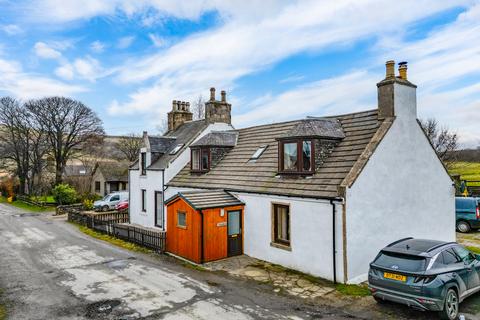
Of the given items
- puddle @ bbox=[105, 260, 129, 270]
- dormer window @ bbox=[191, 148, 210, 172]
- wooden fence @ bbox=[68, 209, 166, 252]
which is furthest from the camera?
dormer window @ bbox=[191, 148, 210, 172]

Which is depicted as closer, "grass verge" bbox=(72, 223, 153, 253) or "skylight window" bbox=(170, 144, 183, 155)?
A: "grass verge" bbox=(72, 223, 153, 253)

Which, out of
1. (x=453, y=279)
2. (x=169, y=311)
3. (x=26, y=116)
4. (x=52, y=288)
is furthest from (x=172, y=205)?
(x=26, y=116)

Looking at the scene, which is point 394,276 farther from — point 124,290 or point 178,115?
point 178,115

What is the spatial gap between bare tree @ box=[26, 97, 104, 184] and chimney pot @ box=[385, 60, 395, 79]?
4394 centimetres

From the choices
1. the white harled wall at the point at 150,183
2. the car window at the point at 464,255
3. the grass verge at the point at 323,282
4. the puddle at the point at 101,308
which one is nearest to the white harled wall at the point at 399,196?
the grass verge at the point at 323,282

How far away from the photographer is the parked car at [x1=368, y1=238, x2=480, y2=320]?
27.8ft

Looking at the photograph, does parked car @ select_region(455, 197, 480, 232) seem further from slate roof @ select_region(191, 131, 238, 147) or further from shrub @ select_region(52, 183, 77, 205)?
shrub @ select_region(52, 183, 77, 205)

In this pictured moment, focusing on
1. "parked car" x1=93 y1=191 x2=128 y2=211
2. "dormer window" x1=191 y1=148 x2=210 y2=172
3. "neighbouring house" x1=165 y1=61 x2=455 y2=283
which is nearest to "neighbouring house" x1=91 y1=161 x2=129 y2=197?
"parked car" x1=93 y1=191 x2=128 y2=211

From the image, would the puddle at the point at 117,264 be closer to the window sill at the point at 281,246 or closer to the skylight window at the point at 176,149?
the window sill at the point at 281,246

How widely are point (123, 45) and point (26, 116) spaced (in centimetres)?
3525

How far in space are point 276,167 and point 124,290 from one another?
28.0 ft

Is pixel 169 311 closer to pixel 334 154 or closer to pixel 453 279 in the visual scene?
pixel 453 279

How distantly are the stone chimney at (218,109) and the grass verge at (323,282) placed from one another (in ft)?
40.5

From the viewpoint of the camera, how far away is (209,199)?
1572 cm
